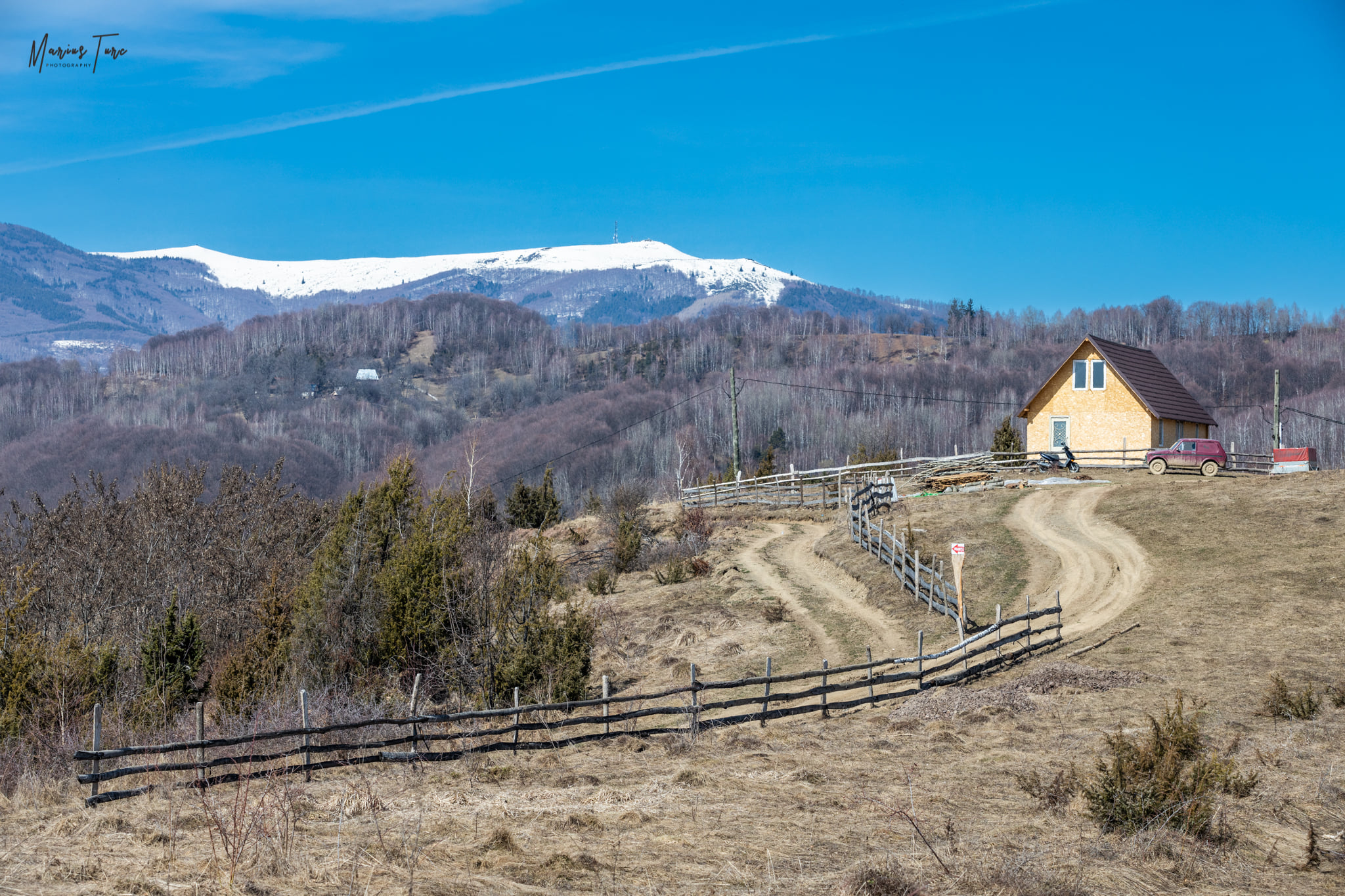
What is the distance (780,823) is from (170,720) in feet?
59.3

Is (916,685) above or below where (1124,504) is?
below

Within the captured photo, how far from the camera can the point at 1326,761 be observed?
12.0 meters

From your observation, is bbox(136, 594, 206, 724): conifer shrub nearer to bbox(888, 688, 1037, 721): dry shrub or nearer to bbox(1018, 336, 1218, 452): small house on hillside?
bbox(888, 688, 1037, 721): dry shrub

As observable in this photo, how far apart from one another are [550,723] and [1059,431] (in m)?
39.8

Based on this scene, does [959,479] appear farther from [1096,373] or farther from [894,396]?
[894,396]

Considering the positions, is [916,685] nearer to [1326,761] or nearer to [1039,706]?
[1039,706]

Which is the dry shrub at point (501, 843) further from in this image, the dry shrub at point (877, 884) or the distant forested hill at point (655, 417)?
the distant forested hill at point (655, 417)

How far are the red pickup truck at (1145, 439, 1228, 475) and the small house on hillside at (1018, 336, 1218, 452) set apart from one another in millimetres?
3885

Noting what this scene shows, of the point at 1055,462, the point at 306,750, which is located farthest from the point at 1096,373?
the point at 306,750

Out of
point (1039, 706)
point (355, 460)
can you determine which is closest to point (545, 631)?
point (1039, 706)

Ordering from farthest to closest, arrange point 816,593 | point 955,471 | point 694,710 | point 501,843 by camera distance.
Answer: point 955,471 → point 816,593 → point 694,710 → point 501,843

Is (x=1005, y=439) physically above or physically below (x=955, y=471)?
above

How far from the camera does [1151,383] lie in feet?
159

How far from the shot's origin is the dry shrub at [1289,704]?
575 inches
